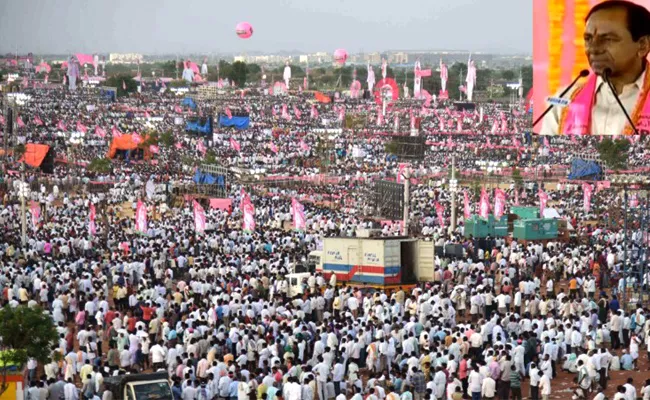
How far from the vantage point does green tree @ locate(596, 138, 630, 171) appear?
202 feet

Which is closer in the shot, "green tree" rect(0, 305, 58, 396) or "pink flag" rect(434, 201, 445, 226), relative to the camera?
"green tree" rect(0, 305, 58, 396)

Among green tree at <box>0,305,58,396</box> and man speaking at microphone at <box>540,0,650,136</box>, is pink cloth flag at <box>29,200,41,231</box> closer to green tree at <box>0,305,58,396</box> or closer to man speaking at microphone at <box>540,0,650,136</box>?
green tree at <box>0,305,58,396</box>

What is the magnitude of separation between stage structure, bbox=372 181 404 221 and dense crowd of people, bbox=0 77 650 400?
3.08 feet

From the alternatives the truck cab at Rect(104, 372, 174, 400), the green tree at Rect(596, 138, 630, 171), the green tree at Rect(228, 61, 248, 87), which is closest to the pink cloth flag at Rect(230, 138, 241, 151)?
the green tree at Rect(596, 138, 630, 171)

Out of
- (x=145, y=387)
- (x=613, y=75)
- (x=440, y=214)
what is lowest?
(x=145, y=387)

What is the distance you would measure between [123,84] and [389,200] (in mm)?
92737

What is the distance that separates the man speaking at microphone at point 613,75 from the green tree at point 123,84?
4234 inches

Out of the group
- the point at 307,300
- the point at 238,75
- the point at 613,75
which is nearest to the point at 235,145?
the point at 307,300

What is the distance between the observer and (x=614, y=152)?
6288 cm

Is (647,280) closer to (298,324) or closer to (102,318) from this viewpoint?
(298,324)

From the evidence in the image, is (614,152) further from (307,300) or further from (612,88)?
(612,88)

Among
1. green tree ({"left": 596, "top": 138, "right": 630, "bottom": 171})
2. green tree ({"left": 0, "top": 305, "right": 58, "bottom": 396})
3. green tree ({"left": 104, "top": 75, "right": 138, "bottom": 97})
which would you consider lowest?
green tree ({"left": 0, "top": 305, "right": 58, "bottom": 396})

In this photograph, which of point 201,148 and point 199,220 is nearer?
point 199,220

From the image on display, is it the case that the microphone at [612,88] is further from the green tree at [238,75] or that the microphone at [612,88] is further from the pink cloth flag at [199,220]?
the green tree at [238,75]
